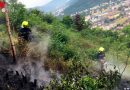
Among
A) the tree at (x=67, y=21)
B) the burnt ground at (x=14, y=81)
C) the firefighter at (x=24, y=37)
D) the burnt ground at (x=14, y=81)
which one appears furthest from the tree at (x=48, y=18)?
the burnt ground at (x=14, y=81)

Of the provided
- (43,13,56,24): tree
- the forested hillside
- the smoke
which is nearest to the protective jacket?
the forested hillside

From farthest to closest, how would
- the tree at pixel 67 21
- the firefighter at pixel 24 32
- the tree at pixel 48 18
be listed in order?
the tree at pixel 67 21, the tree at pixel 48 18, the firefighter at pixel 24 32

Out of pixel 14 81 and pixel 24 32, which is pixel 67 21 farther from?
pixel 14 81

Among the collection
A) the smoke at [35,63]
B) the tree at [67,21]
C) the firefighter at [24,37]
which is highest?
the firefighter at [24,37]

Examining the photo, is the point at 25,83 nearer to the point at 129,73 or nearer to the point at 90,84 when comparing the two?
the point at 90,84

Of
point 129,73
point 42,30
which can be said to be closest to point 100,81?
point 129,73

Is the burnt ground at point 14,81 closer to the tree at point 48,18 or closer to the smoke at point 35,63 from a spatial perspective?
the smoke at point 35,63

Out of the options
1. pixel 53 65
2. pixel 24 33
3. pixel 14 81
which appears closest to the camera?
A: pixel 14 81

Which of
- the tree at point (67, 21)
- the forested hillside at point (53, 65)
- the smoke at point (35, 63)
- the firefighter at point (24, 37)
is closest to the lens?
the forested hillside at point (53, 65)

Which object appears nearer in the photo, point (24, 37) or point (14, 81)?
point (14, 81)

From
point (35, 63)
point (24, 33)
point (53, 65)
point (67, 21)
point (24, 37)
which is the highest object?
point (24, 33)

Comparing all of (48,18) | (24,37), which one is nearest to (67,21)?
(48,18)

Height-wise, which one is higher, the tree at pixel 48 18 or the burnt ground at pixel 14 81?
the tree at pixel 48 18

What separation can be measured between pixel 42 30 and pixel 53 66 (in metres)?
8.48
